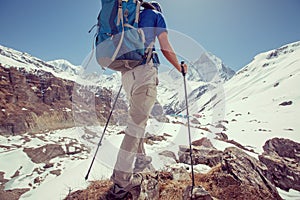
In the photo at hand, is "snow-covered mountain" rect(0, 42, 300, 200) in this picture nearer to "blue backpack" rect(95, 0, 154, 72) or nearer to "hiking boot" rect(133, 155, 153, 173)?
"hiking boot" rect(133, 155, 153, 173)

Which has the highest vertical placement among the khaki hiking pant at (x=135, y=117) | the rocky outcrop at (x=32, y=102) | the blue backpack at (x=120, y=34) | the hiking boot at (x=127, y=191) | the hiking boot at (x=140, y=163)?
the rocky outcrop at (x=32, y=102)

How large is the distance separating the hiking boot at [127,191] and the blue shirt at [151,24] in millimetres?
2300

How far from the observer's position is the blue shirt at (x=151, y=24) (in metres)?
3.19

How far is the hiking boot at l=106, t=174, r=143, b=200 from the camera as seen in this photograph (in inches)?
131

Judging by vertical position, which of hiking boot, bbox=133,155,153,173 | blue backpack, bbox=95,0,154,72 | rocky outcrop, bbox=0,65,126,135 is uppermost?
rocky outcrop, bbox=0,65,126,135

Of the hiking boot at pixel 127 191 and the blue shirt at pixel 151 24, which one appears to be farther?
the hiking boot at pixel 127 191

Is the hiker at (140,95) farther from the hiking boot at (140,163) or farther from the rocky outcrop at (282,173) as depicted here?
the rocky outcrop at (282,173)

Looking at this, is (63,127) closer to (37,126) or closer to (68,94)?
(37,126)

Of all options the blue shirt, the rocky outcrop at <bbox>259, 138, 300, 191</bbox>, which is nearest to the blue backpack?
the blue shirt

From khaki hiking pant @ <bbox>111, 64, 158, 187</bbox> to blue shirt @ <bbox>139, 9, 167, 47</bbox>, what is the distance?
471mm

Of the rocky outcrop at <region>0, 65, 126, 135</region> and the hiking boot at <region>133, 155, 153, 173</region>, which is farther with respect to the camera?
the rocky outcrop at <region>0, 65, 126, 135</region>

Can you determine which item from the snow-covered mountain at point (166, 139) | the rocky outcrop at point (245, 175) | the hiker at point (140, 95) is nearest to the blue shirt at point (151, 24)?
the hiker at point (140, 95)

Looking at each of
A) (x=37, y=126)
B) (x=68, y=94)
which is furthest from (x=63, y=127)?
(x=68, y=94)

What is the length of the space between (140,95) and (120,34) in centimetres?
92
